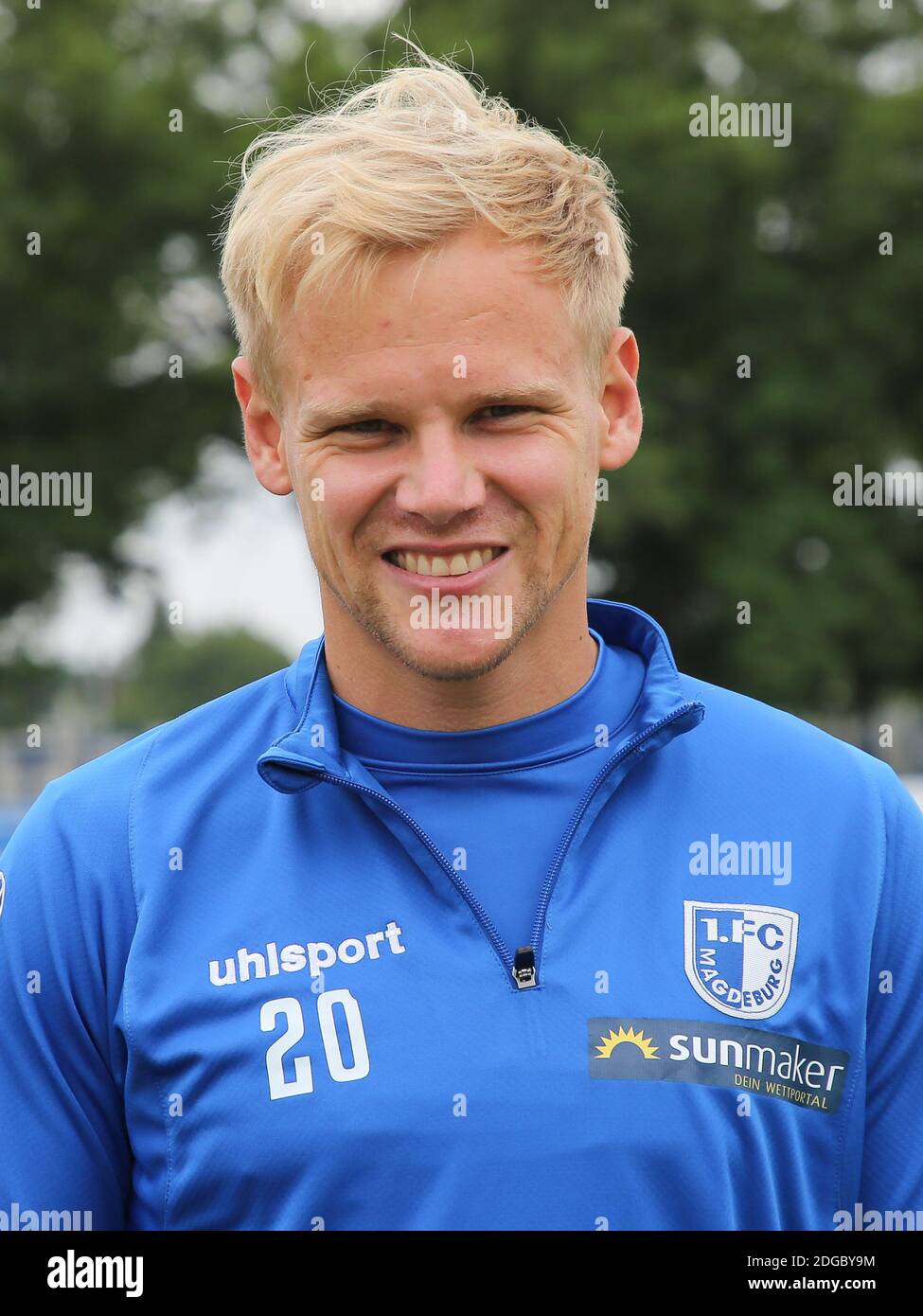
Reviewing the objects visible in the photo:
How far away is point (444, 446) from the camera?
2.28 m

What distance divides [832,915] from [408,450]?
839mm

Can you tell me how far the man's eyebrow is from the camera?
89.7 inches

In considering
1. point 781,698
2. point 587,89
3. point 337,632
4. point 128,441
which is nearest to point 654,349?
point 587,89

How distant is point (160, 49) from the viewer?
1994 cm

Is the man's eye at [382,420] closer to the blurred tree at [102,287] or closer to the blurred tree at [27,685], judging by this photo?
the blurred tree at [102,287]

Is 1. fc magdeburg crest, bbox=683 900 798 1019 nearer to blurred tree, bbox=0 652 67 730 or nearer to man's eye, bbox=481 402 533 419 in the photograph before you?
man's eye, bbox=481 402 533 419

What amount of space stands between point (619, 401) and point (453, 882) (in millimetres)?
775

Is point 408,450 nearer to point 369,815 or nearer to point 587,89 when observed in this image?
point 369,815

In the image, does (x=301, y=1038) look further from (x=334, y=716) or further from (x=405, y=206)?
(x=405, y=206)

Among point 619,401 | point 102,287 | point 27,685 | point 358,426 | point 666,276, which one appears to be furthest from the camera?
point 666,276

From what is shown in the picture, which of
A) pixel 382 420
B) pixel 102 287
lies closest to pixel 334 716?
pixel 382 420

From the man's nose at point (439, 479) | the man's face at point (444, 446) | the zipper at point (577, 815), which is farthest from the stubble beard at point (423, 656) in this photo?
the zipper at point (577, 815)

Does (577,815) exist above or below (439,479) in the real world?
below

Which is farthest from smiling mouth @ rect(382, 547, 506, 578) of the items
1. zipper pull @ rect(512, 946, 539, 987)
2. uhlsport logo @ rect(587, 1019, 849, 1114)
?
uhlsport logo @ rect(587, 1019, 849, 1114)
